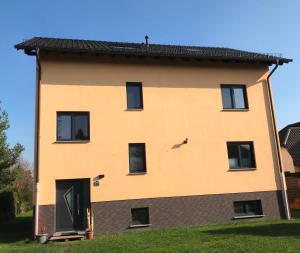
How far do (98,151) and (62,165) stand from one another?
158cm

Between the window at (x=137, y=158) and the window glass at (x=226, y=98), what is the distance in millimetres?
4669

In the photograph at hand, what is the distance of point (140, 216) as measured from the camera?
15.3m

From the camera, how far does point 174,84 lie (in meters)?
16.8

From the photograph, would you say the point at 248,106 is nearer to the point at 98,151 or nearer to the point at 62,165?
the point at 98,151

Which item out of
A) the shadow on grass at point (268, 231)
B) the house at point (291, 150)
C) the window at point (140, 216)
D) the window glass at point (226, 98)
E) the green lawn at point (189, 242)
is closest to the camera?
the green lawn at point (189, 242)

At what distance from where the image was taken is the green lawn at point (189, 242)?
1000 cm

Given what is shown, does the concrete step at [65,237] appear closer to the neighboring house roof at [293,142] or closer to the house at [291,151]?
the house at [291,151]

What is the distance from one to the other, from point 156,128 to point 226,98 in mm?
4026

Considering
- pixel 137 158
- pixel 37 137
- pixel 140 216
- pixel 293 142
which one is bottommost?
pixel 140 216

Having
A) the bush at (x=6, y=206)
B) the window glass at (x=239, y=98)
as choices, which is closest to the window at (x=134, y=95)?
the window glass at (x=239, y=98)

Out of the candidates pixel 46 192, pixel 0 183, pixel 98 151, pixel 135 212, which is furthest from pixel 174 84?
pixel 0 183

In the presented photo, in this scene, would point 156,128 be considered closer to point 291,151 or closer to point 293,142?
point 291,151

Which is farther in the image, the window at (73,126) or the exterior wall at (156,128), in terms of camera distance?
the window at (73,126)

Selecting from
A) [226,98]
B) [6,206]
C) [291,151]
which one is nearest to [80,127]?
[226,98]
